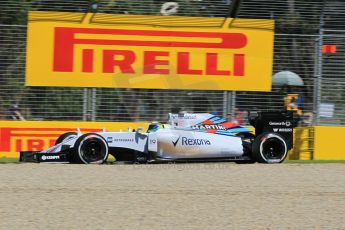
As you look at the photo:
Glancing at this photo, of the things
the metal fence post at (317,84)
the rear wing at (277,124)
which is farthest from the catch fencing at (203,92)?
the rear wing at (277,124)

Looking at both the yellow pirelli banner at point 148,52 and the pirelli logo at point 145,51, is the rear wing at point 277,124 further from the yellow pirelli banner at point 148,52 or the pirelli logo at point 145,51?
the pirelli logo at point 145,51

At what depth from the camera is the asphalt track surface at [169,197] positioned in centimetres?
577

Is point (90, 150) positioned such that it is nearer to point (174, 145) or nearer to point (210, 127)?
point (174, 145)

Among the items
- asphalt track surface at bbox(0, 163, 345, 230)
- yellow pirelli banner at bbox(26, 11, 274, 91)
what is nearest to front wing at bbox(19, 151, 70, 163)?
asphalt track surface at bbox(0, 163, 345, 230)


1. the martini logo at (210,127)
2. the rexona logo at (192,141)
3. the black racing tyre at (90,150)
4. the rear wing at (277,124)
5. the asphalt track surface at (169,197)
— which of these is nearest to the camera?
the asphalt track surface at (169,197)

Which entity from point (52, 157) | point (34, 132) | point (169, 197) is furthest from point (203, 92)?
point (169, 197)

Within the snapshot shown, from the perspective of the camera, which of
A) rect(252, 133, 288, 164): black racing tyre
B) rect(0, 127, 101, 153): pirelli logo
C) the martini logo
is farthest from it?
rect(0, 127, 101, 153): pirelli logo

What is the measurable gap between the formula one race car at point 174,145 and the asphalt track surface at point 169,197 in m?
0.52

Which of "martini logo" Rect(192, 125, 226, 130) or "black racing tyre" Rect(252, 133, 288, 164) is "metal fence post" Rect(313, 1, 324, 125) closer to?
"black racing tyre" Rect(252, 133, 288, 164)

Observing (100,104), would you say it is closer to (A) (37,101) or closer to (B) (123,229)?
(A) (37,101)

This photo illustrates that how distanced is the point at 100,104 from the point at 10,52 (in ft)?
7.45

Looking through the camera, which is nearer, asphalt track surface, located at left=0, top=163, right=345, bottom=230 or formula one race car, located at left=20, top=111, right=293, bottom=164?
asphalt track surface, located at left=0, top=163, right=345, bottom=230

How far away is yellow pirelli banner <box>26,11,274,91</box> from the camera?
13.4m

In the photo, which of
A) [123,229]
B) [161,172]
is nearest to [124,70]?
[161,172]
